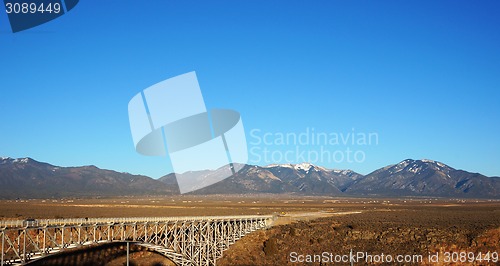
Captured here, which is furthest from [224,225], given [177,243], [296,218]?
[296,218]

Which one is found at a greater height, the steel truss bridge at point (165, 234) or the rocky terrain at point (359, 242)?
the steel truss bridge at point (165, 234)

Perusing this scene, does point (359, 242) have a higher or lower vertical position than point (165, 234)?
lower

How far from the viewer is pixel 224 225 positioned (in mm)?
70875

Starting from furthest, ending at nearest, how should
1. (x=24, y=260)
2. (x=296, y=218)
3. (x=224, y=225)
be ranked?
1. (x=296, y=218)
2. (x=224, y=225)
3. (x=24, y=260)

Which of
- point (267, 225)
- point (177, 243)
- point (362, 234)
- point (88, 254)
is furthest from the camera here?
point (267, 225)

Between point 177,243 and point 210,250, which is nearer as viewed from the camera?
point 177,243

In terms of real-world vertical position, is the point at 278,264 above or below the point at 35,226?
below

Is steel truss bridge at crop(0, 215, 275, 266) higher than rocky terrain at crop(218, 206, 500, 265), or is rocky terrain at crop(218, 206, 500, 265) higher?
steel truss bridge at crop(0, 215, 275, 266)

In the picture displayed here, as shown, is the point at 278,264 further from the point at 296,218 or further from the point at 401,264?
the point at 296,218

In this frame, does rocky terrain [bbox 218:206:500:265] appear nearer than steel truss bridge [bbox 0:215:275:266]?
No

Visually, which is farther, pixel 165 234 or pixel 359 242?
pixel 359 242

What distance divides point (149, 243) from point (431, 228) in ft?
150

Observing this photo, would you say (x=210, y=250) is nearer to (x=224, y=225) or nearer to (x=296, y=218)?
(x=224, y=225)

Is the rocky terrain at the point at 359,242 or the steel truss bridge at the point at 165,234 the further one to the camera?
the rocky terrain at the point at 359,242
